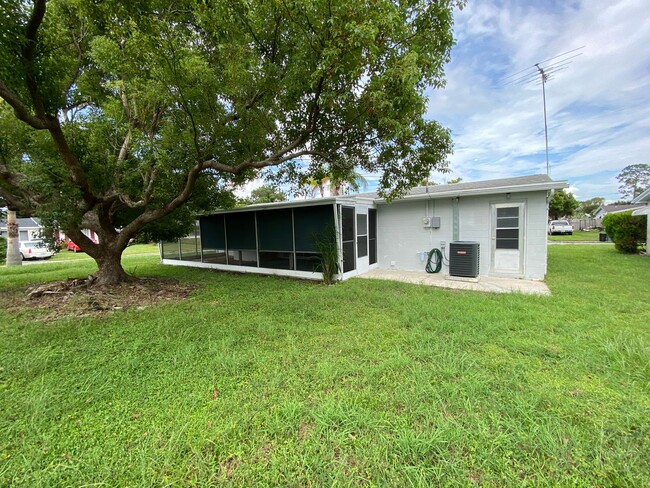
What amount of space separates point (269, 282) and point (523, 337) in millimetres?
5682

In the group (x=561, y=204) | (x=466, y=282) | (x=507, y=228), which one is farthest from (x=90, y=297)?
(x=561, y=204)

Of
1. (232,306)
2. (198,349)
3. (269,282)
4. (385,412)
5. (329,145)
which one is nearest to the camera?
(385,412)

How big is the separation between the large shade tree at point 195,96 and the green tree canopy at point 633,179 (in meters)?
70.4

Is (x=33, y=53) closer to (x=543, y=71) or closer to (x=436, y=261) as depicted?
(x=436, y=261)

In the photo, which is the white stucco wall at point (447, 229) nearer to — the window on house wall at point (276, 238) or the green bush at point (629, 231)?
the window on house wall at point (276, 238)

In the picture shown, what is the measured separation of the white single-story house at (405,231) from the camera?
6988 millimetres

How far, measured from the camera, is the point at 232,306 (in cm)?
522

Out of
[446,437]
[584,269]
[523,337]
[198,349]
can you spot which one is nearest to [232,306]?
[198,349]

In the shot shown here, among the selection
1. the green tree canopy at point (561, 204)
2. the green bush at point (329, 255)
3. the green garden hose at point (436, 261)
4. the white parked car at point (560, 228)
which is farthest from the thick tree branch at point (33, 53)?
the green tree canopy at point (561, 204)

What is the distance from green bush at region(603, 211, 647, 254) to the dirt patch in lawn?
1671cm

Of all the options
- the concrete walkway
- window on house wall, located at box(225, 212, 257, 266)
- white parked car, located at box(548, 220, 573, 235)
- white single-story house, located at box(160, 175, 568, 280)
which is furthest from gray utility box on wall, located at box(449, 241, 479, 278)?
white parked car, located at box(548, 220, 573, 235)

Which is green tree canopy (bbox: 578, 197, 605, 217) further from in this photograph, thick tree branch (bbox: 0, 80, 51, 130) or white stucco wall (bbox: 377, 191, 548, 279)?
thick tree branch (bbox: 0, 80, 51, 130)

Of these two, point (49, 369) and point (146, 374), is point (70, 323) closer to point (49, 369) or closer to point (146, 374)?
point (49, 369)

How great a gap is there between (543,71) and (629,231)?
32.3 ft
